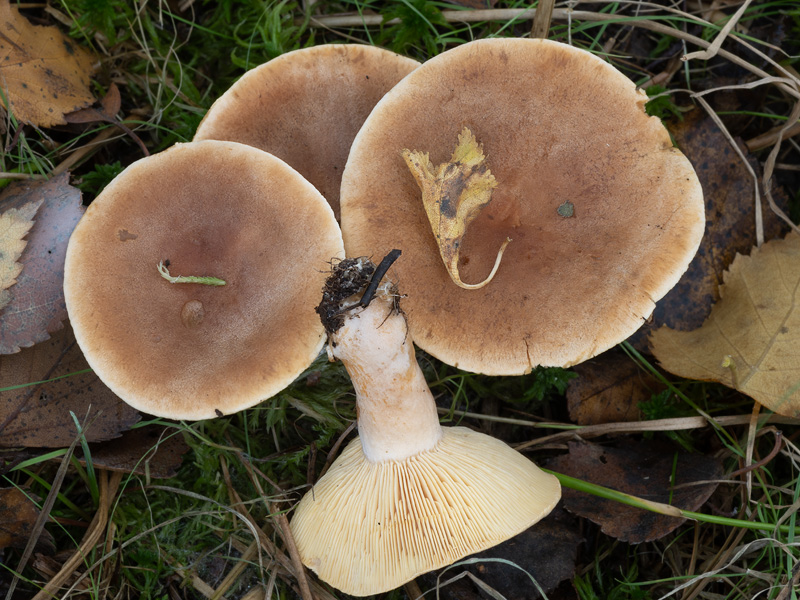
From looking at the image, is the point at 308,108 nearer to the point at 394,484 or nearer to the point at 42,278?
the point at 42,278

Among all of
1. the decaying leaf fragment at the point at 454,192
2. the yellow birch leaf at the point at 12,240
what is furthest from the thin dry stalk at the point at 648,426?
the yellow birch leaf at the point at 12,240

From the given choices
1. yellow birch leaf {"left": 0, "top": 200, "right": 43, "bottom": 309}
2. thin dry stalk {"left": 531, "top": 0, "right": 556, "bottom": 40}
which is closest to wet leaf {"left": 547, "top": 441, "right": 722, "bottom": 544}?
thin dry stalk {"left": 531, "top": 0, "right": 556, "bottom": 40}

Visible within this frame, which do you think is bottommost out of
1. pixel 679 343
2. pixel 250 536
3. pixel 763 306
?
pixel 250 536

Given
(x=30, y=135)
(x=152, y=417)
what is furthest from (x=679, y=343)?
(x=30, y=135)

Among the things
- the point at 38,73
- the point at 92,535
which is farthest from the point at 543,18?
the point at 92,535

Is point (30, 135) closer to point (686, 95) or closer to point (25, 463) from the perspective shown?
point (25, 463)
